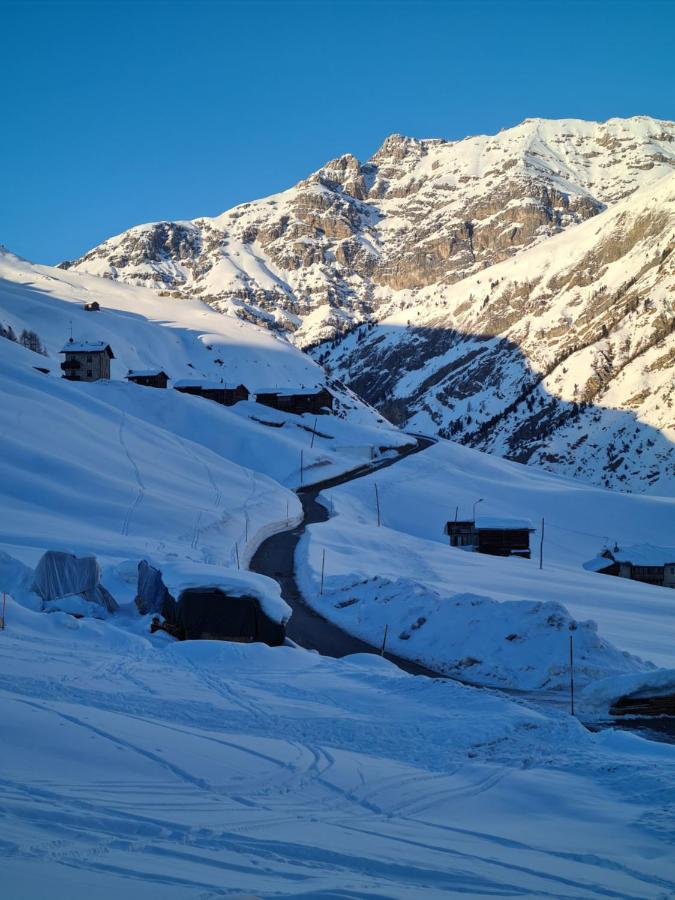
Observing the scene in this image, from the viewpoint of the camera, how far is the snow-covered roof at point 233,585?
24266 millimetres

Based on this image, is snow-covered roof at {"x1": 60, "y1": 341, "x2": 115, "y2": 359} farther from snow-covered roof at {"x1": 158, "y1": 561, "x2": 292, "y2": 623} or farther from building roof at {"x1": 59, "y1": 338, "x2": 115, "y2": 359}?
snow-covered roof at {"x1": 158, "y1": 561, "x2": 292, "y2": 623}

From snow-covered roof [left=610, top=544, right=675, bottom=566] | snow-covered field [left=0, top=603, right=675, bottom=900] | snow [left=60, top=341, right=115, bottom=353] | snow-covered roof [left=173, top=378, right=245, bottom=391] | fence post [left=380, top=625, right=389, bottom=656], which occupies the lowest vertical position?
fence post [left=380, top=625, right=389, bottom=656]

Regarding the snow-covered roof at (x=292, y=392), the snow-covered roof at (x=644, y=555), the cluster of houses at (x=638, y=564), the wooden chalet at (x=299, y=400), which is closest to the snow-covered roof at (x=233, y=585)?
the cluster of houses at (x=638, y=564)

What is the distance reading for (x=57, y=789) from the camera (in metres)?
8.59

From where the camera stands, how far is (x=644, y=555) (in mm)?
66000

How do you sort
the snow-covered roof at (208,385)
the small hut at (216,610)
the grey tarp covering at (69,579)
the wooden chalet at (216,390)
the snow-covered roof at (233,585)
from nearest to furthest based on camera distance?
1. the grey tarp covering at (69,579)
2. the small hut at (216,610)
3. the snow-covered roof at (233,585)
4. the wooden chalet at (216,390)
5. the snow-covered roof at (208,385)

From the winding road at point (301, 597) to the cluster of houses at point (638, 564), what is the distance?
23443 mm


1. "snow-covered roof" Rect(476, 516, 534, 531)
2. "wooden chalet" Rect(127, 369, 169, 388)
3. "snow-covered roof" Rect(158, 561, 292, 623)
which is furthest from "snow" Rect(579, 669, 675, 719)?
"wooden chalet" Rect(127, 369, 169, 388)

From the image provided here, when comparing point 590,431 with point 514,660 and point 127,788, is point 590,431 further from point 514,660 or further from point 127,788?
point 127,788

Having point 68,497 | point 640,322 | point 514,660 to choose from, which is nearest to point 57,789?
point 514,660

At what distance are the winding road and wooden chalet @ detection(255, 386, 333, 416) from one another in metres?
32.9

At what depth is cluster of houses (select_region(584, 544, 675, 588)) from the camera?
Answer: 211ft

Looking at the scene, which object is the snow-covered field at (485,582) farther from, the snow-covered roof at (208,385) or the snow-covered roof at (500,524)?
the snow-covered roof at (208,385)

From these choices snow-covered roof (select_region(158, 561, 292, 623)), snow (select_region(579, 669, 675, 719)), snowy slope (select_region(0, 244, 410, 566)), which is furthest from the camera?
snowy slope (select_region(0, 244, 410, 566))
